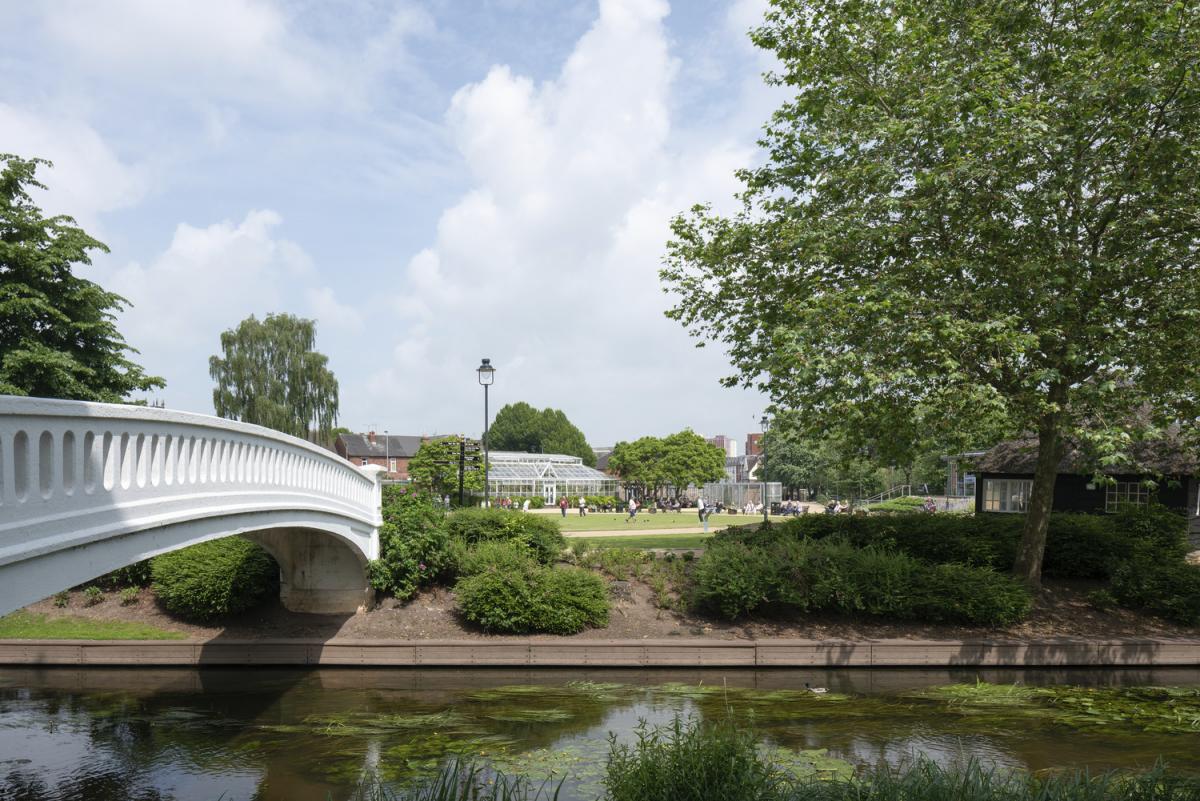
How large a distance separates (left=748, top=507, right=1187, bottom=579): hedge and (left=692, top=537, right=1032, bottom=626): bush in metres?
1.58

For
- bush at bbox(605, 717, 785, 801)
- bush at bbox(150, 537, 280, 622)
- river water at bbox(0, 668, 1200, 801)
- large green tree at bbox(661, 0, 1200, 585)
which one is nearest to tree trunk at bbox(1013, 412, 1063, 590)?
large green tree at bbox(661, 0, 1200, 585)

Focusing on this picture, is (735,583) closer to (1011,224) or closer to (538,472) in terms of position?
(1011,224)

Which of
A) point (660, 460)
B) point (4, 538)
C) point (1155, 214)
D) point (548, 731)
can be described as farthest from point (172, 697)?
point (660, 460)

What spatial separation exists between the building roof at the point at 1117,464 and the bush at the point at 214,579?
1621 cm

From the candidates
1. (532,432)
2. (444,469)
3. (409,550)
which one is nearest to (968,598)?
(409,550)

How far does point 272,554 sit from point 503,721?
24.8ft

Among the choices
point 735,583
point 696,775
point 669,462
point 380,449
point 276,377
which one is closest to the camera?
point 696,775

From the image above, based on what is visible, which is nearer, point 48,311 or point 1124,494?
point 48,311

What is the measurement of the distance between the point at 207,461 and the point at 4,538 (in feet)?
11.1

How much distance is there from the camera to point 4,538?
543 centimetres

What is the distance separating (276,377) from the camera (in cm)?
5297

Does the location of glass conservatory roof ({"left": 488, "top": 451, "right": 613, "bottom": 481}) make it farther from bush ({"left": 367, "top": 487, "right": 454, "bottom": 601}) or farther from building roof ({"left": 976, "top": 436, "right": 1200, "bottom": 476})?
bush ({"left": 367, "top": 487, "right": 454, "bottom": 601})

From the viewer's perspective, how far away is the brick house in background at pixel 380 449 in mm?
96188

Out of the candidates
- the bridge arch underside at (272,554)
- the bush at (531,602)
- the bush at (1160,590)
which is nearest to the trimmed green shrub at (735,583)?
the bush at (531,602)
